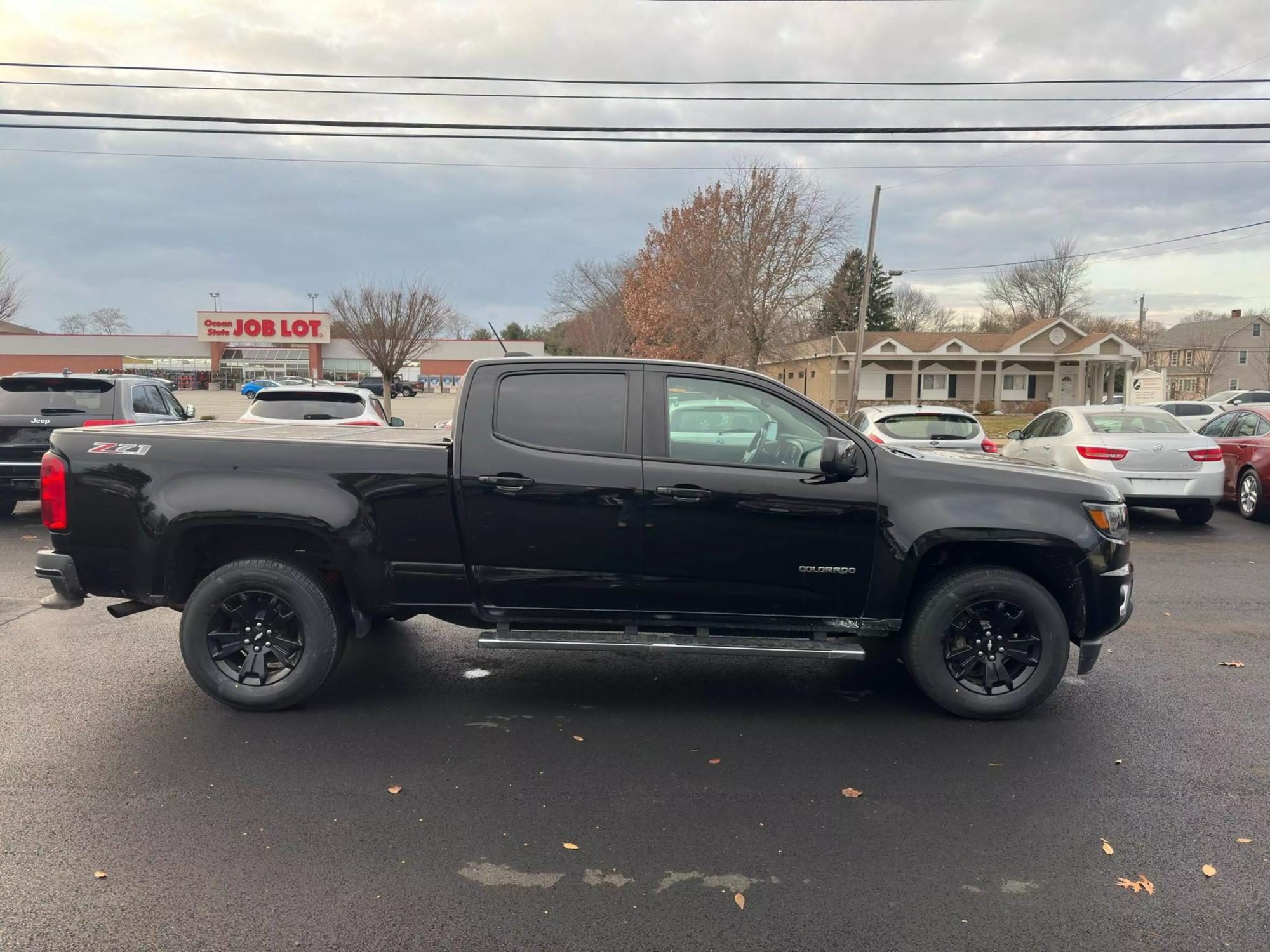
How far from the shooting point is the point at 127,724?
446 centimetres

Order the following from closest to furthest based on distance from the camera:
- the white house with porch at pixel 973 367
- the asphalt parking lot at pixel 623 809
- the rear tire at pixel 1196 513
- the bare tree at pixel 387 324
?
the asphalt parking lot at pixel 623 809 < the rear tire at pixel 1196 513 < the bare tree at pixel 387 324 < the white house with porch at pixel 973 367

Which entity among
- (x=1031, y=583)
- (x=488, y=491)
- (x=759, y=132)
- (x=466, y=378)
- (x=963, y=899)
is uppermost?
(x=759, y=132)

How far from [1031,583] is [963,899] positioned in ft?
6.66

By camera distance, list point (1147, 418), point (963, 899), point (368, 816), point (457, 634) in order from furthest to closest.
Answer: point (1147, 418) < point (457, 634) < point (368, 816) < point (963, 899)

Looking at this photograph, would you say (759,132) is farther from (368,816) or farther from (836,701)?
(368,816)

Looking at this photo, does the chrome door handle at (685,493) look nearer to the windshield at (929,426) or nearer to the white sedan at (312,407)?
the white sedan at (312,407)

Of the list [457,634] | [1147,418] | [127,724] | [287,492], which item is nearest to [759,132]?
[1147,418]

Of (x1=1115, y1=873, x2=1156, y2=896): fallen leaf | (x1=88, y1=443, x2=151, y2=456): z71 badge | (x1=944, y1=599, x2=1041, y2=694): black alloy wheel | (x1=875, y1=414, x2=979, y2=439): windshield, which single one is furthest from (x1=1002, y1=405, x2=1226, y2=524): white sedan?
(x1=88, y1=443, x2=151, y2=456): z71 badge

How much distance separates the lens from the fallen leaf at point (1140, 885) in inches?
121

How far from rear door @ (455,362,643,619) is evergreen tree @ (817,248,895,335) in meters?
38.1

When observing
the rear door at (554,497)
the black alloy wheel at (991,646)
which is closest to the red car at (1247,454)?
the black alloy wheel at (991,646)

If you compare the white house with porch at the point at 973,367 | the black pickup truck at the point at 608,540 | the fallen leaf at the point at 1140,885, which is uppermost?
the white house with porch at the point at 973,367

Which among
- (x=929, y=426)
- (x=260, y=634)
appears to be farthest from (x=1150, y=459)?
(x=260, y=634)

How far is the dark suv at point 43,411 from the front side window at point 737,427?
787 cm
